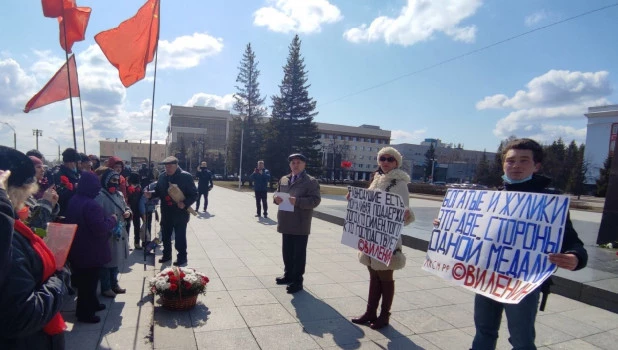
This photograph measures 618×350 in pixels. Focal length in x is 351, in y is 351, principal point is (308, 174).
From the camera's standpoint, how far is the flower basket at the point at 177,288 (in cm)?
405

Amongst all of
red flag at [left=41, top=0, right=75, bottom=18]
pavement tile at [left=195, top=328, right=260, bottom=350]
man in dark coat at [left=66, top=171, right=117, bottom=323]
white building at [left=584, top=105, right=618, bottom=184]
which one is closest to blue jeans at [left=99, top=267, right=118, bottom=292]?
man in dark coat at [left=66, top=171, right=117, bottom=323]

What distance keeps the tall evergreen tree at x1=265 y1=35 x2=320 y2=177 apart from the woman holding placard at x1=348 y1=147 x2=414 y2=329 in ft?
108

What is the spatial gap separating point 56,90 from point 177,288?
13.6 ft

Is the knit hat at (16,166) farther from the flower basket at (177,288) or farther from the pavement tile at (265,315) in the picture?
the pavement tile at (265,315)

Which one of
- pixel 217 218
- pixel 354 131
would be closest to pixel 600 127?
pixel 354 131

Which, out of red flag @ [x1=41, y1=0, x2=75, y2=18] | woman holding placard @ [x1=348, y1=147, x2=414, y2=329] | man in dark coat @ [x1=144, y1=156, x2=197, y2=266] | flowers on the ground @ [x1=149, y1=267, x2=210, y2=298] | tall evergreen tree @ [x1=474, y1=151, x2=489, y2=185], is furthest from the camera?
tall evergreen tree @ [x1=474, y1=151, x2=489, y2=185]

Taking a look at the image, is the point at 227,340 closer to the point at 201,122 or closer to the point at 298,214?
the point at 298,214

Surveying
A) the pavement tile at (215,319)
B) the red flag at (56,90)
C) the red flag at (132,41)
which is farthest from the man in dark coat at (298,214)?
the red flag at (56,90)

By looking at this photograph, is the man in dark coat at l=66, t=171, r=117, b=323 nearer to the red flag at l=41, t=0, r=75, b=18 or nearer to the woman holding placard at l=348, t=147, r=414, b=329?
the woman holding placard at l=348, t=147, r=414, b=329

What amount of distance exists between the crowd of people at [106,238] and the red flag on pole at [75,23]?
1768 millimetres

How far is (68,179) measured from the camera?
523 centimetres

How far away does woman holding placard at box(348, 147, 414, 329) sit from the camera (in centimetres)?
372

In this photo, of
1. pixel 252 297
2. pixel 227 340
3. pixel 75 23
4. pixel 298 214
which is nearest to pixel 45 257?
pixel 227 340

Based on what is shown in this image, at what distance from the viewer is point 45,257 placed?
1688 mm
